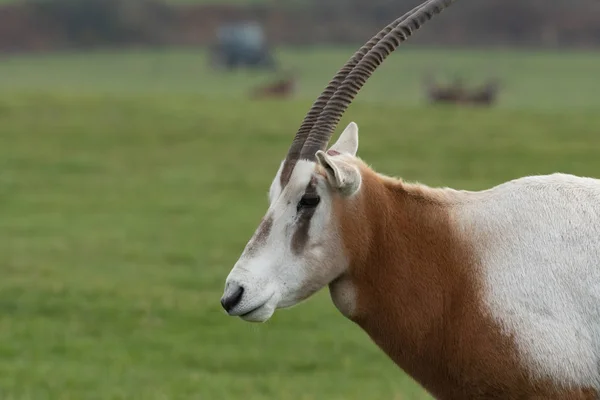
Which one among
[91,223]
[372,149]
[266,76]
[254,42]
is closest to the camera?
[91,223]

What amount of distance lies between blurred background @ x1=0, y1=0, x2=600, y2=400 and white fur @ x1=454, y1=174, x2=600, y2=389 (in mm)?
5103

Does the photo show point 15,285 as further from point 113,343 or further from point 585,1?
point 585,1

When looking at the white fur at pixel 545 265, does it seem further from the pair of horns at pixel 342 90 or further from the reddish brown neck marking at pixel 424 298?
the pair of horns at pixel 342 90

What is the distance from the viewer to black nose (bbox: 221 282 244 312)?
628 centimetres

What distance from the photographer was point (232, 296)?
6281 mm

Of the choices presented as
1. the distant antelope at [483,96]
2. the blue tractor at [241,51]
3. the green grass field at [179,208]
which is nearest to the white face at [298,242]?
the green grass field at [179,208]

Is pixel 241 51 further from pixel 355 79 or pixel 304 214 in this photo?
pixel 304 214

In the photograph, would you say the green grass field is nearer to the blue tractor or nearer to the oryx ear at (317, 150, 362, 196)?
the oryx ear at (317, 150, 362, 196)

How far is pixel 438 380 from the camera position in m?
6.61

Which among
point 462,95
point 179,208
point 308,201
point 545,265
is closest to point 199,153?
point 179,208

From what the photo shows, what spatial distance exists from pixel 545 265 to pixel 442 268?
57 centimetres

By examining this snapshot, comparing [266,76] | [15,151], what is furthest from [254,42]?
[15,151]

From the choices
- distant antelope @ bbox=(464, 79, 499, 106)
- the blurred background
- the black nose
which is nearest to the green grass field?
the blurred background

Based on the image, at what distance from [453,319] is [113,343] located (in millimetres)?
8679
